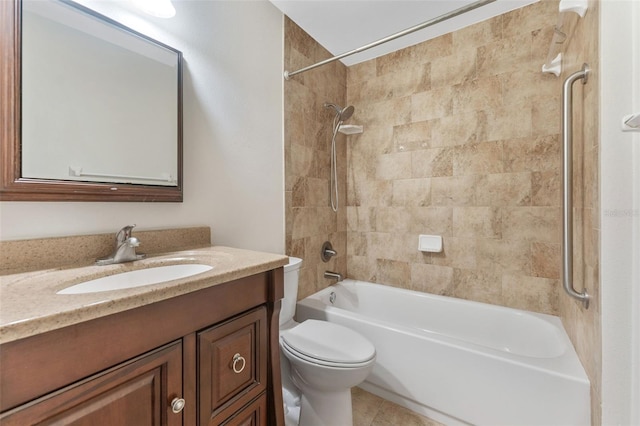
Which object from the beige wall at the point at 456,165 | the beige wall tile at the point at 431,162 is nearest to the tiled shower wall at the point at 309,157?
the beige wall at the point at 456,165

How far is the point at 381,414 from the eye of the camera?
5.04 ft

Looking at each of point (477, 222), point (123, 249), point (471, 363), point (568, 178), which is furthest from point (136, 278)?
point (477, 222)

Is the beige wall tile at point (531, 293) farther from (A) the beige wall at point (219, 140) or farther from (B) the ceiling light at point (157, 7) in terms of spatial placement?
(B) the ceiling light at point (157, 7)

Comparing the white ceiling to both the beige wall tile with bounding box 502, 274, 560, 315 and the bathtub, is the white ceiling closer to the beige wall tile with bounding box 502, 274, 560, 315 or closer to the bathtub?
the beige wall tile with bounding box 502, 274, 560, 315

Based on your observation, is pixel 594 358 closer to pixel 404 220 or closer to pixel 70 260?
pixel 404 220

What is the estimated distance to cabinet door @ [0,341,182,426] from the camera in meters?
0.47

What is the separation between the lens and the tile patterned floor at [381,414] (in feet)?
4.83

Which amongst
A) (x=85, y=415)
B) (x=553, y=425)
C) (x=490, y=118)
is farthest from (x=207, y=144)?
(x=553, y=425)

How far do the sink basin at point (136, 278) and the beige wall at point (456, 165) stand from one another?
926 millimetres

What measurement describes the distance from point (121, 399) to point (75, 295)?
0.79 ft

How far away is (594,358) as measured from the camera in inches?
41.3

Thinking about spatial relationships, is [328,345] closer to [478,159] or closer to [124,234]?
[124,234]

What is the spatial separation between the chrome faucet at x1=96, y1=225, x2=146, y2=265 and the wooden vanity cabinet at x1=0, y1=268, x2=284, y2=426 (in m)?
0.43

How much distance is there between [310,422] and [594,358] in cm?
125
